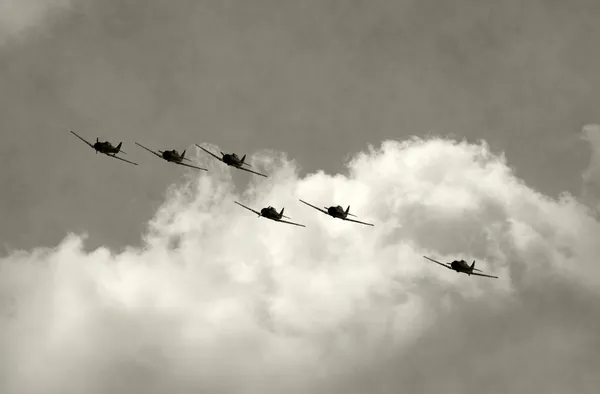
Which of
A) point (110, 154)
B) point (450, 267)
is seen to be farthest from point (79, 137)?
point (450, 267)

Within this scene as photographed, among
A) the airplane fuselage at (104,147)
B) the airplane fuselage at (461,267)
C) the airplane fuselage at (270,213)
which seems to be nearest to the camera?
the airplane fuselage at (461,267)

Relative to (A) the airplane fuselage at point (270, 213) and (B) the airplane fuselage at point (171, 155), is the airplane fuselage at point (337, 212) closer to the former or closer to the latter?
(A) the airplane fuselage at point (270, 213)

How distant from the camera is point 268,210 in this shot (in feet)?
578

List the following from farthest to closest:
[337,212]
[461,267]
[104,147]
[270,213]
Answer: [337,212] < [270,213] < [104,147] < [461,267]

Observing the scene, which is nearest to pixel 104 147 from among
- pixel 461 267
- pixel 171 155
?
pixel 171 155

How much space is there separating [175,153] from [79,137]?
2082 centimetres

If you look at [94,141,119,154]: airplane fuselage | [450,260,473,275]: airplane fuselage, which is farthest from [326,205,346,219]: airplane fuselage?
[94,141,119,154]: airplane fuselage

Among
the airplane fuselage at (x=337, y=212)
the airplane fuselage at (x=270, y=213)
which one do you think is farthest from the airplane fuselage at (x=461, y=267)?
the airplane fuselage at (x=270, y=213)

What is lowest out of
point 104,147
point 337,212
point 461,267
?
point 461,267

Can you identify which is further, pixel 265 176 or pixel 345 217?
pixel 345 217

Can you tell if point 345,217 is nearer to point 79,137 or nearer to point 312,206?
point 312,206

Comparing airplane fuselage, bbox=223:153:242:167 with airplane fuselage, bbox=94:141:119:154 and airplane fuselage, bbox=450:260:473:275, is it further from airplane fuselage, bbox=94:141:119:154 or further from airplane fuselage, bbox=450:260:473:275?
airplane fuselage, bbox=450:260:473:275

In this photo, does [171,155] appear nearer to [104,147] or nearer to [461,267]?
[104,147]

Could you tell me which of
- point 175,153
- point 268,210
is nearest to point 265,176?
point 268,210
